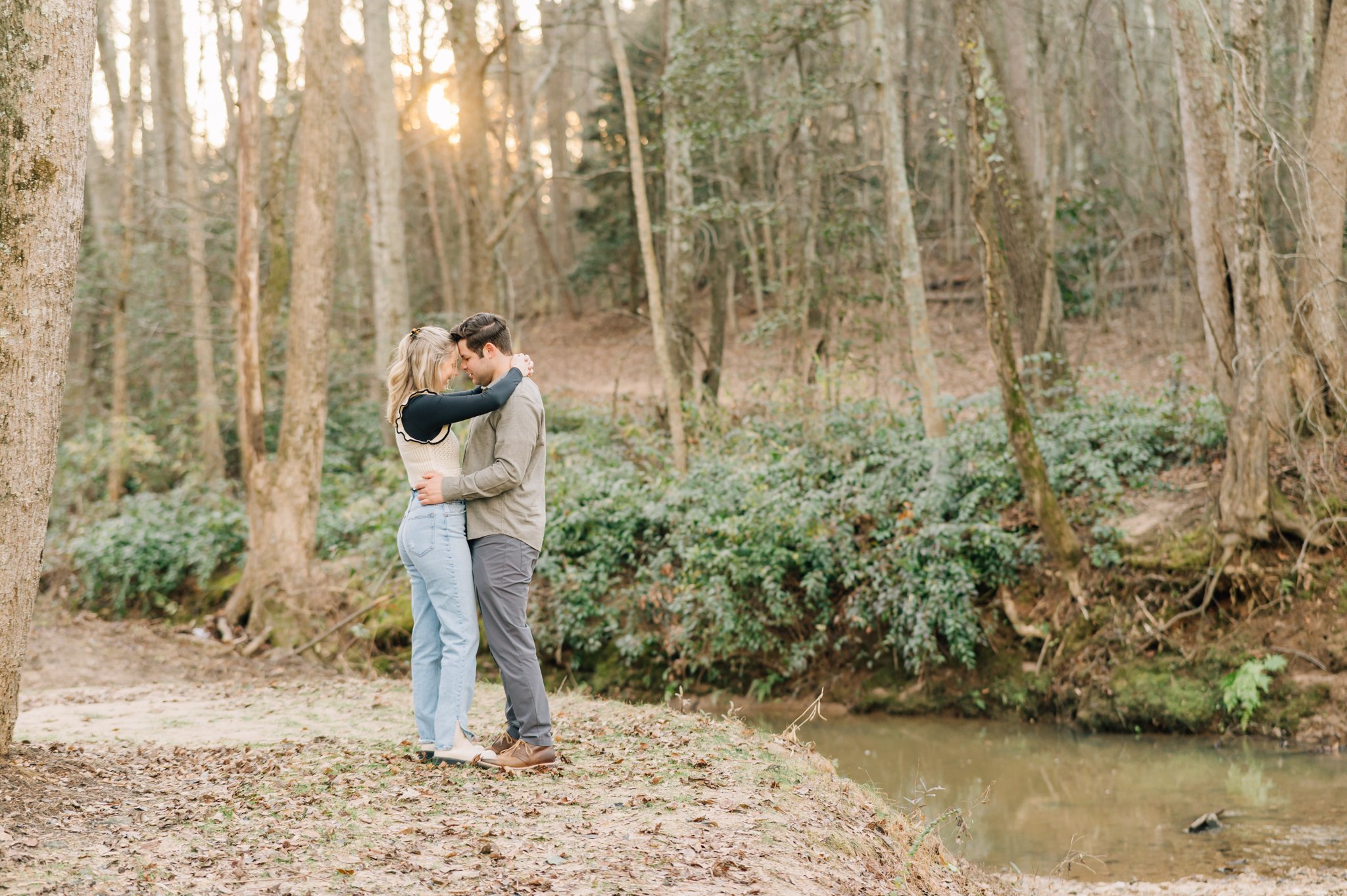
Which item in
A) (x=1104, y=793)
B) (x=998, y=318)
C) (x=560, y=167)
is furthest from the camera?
(x=560, y=167)

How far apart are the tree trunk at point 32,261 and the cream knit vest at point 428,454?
148 cm

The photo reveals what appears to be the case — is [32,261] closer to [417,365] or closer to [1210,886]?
[417,365]

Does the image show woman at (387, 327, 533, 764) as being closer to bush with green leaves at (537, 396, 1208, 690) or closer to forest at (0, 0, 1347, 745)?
forest at (0, 0, 1347, 745)

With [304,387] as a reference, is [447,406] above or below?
below

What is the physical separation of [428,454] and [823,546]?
6.21 metres

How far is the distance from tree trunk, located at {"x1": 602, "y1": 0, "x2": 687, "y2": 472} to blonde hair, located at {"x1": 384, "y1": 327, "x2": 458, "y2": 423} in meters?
7.56

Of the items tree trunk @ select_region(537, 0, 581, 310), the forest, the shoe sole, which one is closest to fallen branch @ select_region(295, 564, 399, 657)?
the forest

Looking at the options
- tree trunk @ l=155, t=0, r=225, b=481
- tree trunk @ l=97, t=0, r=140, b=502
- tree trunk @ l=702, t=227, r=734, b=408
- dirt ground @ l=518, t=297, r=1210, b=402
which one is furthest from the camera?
tree trunk @ l=155, t=0, r=225, b=481

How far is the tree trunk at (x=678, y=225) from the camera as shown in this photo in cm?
1437

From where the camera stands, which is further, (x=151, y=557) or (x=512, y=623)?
(x=151, y=557)

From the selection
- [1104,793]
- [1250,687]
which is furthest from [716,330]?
[1104,793]

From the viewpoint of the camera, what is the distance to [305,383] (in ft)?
36.8

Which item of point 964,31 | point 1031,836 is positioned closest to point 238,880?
point 1031,836

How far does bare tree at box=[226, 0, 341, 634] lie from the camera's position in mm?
11008
